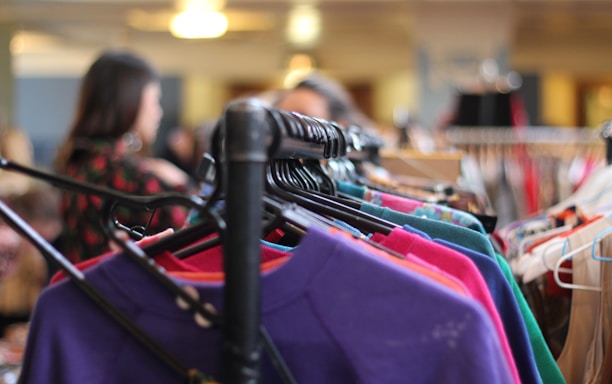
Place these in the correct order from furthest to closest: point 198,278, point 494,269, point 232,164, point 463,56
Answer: point 463,56
point 494,269
point 198,278
point 232,164

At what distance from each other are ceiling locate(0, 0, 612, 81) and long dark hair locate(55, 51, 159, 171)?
422cm

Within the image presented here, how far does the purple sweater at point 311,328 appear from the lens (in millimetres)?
665

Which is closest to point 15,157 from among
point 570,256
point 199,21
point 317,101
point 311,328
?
point 199,21

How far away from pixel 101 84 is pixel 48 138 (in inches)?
300

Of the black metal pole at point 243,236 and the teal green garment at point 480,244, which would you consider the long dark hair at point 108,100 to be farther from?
the black metal pole at point 243,236

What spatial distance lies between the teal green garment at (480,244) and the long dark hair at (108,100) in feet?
4.35

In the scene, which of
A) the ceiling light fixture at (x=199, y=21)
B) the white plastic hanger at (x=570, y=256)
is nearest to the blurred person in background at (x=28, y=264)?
the white plastic hanger at (x=570, y=256)

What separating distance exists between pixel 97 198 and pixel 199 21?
17.8ft

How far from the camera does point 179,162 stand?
18.1 ft

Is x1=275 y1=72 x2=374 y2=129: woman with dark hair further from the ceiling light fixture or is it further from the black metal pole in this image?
the ceiling light fixture

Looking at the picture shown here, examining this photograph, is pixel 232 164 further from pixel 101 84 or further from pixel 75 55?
pixel 75 55

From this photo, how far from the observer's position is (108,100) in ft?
7.05

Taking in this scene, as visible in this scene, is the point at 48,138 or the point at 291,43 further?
the point at 48,138

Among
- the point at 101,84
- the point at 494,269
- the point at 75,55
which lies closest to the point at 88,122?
the point at 101,84
